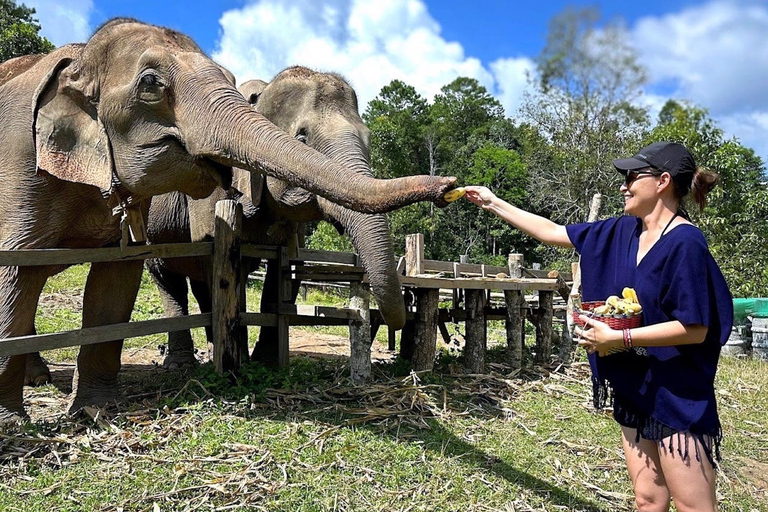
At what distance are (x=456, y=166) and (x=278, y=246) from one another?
3062 centimetres

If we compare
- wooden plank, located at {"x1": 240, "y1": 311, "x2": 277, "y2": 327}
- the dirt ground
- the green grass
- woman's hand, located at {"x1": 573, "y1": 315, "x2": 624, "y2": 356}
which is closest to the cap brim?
woman's hand, located at {"x1": 573, "y1": 315, "x2": 624, "y2": 356}

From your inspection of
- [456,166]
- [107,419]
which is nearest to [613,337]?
[107,419]

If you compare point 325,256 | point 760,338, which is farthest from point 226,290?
point 760,338

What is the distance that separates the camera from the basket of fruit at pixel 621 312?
249 centimetres

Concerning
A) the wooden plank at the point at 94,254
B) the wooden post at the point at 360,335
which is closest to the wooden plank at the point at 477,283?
the wooden post at the point at 360,335

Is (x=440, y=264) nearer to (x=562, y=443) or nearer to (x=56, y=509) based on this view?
(x=562, y=443)

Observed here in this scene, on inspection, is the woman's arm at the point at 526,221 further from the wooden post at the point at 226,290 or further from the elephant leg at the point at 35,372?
the elephant leg at the point at 35,372

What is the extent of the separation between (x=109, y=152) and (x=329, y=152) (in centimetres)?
164

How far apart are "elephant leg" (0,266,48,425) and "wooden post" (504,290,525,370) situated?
485cm

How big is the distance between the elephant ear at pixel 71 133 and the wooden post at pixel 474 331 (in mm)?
3961

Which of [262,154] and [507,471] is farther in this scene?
[507,471]

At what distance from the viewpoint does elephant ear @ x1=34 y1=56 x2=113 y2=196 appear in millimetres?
4168

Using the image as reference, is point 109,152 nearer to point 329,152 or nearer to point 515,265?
point 329,152

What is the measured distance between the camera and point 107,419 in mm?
4434
